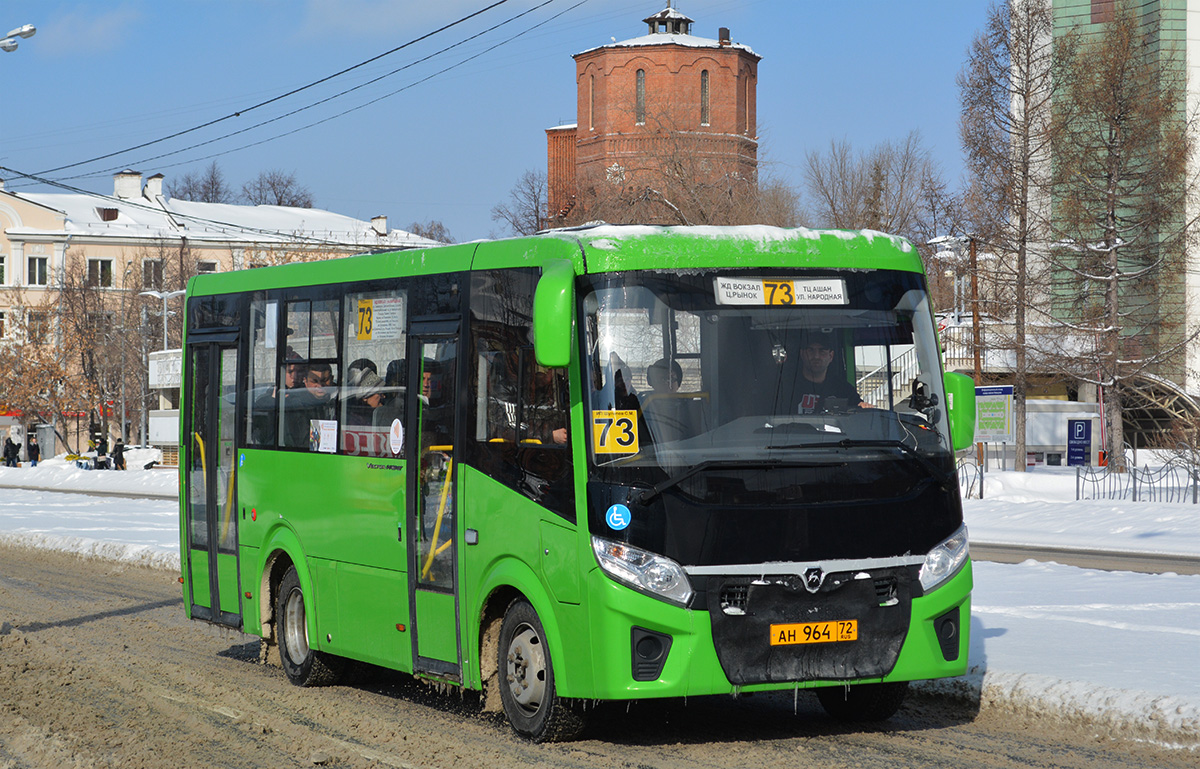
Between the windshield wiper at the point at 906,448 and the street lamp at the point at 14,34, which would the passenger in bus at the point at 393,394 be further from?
the street lamp at the point at 14,34

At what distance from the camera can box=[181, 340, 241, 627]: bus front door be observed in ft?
37.4

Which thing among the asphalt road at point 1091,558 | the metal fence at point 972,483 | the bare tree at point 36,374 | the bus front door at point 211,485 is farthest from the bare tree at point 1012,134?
the bare tree at point 36,374

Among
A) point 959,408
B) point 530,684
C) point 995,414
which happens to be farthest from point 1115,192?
point 530,684

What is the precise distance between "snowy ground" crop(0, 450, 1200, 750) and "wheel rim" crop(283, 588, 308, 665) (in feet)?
14.1

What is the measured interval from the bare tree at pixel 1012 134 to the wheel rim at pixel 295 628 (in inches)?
1299

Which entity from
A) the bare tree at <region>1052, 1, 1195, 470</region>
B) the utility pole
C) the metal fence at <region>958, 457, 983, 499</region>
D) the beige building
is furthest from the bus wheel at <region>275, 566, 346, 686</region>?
the beige building

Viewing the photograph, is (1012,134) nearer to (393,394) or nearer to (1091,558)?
(1091,558)

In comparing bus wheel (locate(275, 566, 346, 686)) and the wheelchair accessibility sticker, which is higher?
the wheelchair accessibility sticker

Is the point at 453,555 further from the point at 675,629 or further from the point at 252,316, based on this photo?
the point at 252,316

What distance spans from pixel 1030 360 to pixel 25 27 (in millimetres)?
27368

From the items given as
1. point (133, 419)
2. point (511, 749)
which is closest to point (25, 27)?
point (511, 749)

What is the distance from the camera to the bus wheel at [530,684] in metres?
7.67

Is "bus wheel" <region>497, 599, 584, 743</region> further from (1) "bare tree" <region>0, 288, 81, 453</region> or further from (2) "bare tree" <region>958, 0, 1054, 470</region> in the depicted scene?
(1) "bare tree" <region>0, 288, 81, 453</region>

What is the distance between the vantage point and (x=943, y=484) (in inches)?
308
